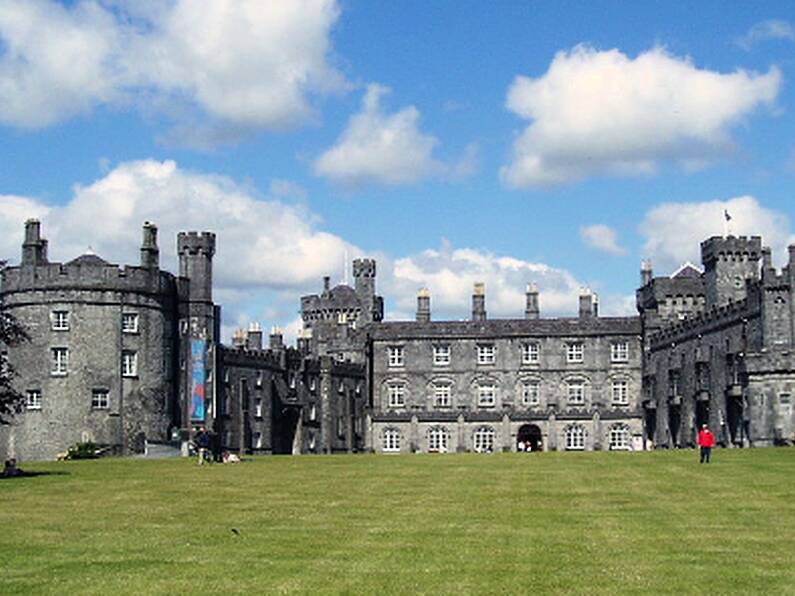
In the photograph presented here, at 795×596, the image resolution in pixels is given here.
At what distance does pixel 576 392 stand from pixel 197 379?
3839 cm

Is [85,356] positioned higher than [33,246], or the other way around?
[33,246]

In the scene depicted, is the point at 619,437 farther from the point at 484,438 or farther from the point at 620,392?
the point at 484,438

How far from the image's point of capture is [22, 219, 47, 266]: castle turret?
71.2 meters

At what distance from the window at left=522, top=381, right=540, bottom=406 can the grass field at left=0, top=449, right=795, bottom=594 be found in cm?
6492

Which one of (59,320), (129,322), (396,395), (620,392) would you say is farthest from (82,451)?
(620,392)

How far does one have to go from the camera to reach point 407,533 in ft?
77.0

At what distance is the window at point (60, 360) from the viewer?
2751 inches

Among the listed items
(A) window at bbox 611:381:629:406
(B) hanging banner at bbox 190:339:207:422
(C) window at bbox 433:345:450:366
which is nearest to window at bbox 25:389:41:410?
(B) hanging banner at bbox 190:339:207:422

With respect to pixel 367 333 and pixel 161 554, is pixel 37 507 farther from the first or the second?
pixel 367 333

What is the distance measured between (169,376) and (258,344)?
1247 inches

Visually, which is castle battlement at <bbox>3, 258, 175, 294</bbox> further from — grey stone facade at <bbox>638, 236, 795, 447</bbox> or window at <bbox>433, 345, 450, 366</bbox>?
window at <bbox>433, 345, 450, 366</bbox>

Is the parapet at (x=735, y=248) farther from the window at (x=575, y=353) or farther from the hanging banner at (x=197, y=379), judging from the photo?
the hanging banner at (x=197, y=379)

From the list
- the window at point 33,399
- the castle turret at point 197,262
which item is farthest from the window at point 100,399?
the castle turret at point 197,262

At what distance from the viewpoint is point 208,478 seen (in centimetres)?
3900
